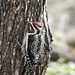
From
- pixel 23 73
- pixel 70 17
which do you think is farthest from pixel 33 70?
pixel 70 17

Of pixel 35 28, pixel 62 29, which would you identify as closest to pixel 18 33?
pixel 35 28

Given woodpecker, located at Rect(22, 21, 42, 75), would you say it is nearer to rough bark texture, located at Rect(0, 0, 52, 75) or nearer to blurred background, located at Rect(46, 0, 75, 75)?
rough bark texture, located at Rect(0, 0, 52, 75)

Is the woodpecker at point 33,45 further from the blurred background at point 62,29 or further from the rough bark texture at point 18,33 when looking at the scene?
the blurred background at point 62,29

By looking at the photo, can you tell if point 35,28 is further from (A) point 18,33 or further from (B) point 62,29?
(B) point 62,29

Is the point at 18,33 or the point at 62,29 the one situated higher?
the point at 18,33

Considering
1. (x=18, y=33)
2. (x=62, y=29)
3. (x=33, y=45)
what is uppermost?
(x=18, y=33)

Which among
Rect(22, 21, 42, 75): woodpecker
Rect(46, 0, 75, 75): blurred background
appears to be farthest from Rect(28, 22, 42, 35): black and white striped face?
Rect(46, 0, 75, 75): blurred background
